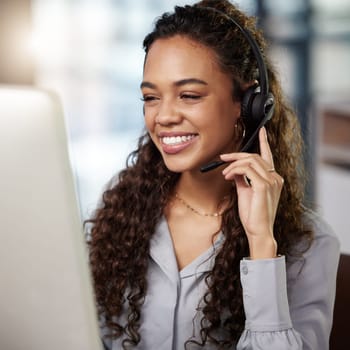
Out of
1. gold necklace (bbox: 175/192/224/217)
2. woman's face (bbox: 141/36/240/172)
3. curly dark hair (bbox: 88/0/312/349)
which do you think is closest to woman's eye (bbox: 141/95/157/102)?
woman's face (bbox: 141/36/240/172)

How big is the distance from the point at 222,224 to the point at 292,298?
8.7 inches

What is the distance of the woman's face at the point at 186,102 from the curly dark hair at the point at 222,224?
0.03 m

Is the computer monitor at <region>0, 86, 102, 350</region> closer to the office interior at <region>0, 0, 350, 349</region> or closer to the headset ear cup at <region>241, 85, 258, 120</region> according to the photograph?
the headset ear cup at <region>241, 85, 258, 120</region>

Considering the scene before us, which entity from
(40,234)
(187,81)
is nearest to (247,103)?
(187,81)

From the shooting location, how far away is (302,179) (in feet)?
5.78

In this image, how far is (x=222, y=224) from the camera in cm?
155

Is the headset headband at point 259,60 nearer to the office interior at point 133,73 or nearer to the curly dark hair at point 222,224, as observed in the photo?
the curly dark hair at point 222,224

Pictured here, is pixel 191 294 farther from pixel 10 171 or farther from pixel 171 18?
pixel 10 171

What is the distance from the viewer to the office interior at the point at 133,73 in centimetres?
359

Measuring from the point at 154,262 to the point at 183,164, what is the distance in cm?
22

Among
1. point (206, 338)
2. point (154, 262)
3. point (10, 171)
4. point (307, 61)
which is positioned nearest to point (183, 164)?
point (154, 262)

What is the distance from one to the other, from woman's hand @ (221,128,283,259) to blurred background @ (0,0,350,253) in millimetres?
2113

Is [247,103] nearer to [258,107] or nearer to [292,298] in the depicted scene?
[258,107]

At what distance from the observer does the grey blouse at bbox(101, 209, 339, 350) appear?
1273 mm
